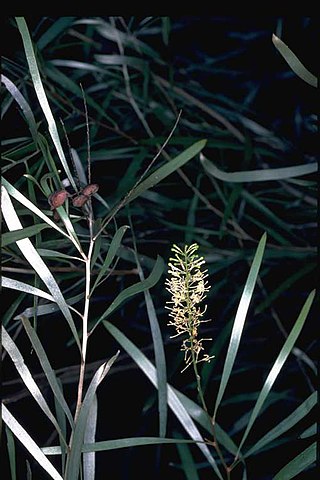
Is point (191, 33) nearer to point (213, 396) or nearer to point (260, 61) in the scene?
point (260, 61)

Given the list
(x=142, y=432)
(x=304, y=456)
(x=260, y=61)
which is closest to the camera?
(x=304, y=456)

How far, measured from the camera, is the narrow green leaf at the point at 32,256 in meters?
0.29

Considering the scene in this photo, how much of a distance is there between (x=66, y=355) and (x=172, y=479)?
17 cm

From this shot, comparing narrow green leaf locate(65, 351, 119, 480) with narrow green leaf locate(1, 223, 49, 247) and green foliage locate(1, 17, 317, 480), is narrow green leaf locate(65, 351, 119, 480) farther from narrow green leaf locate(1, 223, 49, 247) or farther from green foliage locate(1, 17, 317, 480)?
green foliage locate(1, 17, 317, 480)

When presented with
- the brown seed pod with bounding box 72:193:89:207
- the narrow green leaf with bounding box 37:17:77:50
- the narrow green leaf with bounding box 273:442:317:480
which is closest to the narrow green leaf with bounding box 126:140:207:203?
the brown seed pod with bounding box 72:193:89:207

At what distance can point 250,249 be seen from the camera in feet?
2.24

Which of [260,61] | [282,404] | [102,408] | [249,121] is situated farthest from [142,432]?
[260,61]

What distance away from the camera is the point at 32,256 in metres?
0.29

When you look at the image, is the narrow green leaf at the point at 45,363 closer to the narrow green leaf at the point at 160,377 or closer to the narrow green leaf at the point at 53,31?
the narrow green leaf at the point at 160,377

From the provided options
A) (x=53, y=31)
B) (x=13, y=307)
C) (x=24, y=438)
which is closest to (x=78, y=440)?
(x=24, y=438)

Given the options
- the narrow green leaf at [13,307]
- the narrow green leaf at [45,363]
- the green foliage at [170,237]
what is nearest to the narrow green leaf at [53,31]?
the green foliage at [170,237]

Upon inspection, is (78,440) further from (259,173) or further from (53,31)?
(53,31)

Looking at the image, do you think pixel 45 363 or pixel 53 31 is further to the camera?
pixel 53 31

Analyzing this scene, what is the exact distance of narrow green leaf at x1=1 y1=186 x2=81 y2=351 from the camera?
287mm
